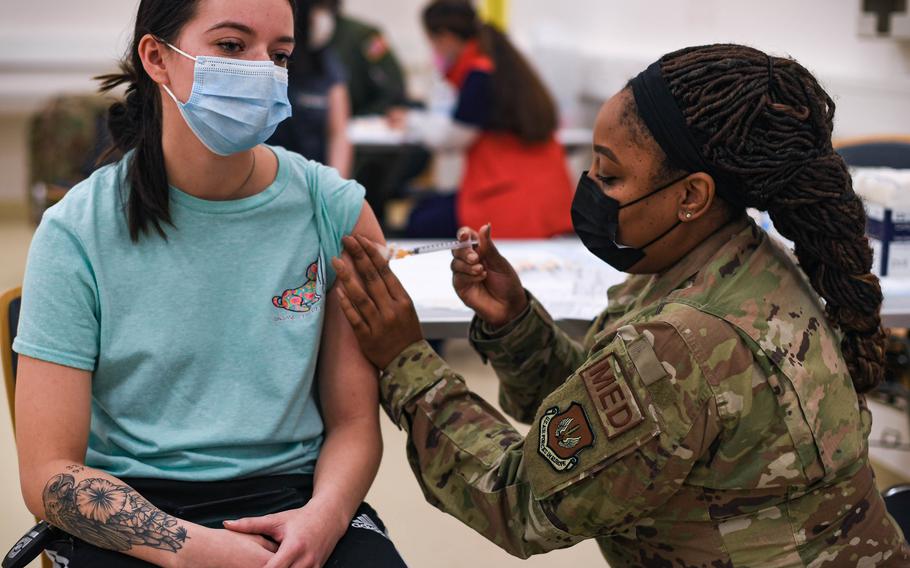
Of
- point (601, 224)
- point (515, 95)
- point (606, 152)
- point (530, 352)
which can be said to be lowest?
point (515, 95)

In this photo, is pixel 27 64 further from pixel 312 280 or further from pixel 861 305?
pixel 861 305

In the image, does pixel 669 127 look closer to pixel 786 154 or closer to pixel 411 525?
pixel 786 154

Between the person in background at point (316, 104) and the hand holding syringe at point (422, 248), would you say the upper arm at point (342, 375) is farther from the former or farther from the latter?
the person in background at point (316, 104)

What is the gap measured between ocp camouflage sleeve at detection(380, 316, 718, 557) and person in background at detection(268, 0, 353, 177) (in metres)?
2.41

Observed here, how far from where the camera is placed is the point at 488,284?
1.61m

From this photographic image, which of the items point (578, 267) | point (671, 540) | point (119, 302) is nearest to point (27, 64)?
point (578, 267)

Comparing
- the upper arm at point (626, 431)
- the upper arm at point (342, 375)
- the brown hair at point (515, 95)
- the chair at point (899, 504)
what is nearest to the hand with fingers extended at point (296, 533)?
the upper arm at point (342, 375)

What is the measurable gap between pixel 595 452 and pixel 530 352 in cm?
39

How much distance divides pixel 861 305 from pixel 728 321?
0.19m

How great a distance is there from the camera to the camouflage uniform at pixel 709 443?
121cm

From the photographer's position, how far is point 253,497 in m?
1.39

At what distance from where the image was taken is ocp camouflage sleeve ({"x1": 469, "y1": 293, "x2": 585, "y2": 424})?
1.59 metres

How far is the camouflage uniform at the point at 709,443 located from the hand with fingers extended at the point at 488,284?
0.88ft

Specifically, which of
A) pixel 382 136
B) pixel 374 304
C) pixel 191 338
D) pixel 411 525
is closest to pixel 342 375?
→ pixel 374 304
